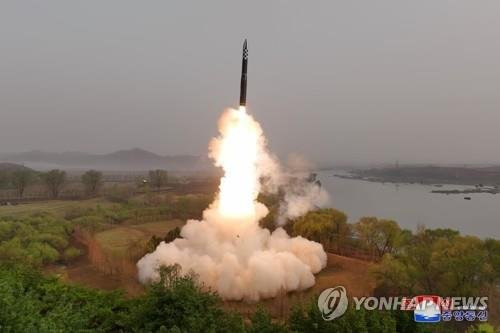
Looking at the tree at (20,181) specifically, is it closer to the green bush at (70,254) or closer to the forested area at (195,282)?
the forested area at (195,282)

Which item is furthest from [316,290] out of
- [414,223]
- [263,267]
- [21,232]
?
[414,223]

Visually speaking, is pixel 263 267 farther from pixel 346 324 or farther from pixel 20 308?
pixel 20 308

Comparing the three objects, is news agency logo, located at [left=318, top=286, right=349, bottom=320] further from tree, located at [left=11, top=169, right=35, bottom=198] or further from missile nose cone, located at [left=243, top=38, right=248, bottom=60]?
tree, located at [left=11, top=169, right=35, bottom=198]

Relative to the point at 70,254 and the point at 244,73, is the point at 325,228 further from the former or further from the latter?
the point at 70,254

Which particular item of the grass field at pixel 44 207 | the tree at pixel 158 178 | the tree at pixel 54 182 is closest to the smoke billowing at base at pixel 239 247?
the grass field at pixel 44 207

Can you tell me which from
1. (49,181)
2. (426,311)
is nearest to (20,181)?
(49,181)

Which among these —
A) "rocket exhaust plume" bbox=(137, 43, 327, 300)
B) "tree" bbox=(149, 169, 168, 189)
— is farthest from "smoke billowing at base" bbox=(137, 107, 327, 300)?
"tree" bbox=(149, 169, 168, 189)
